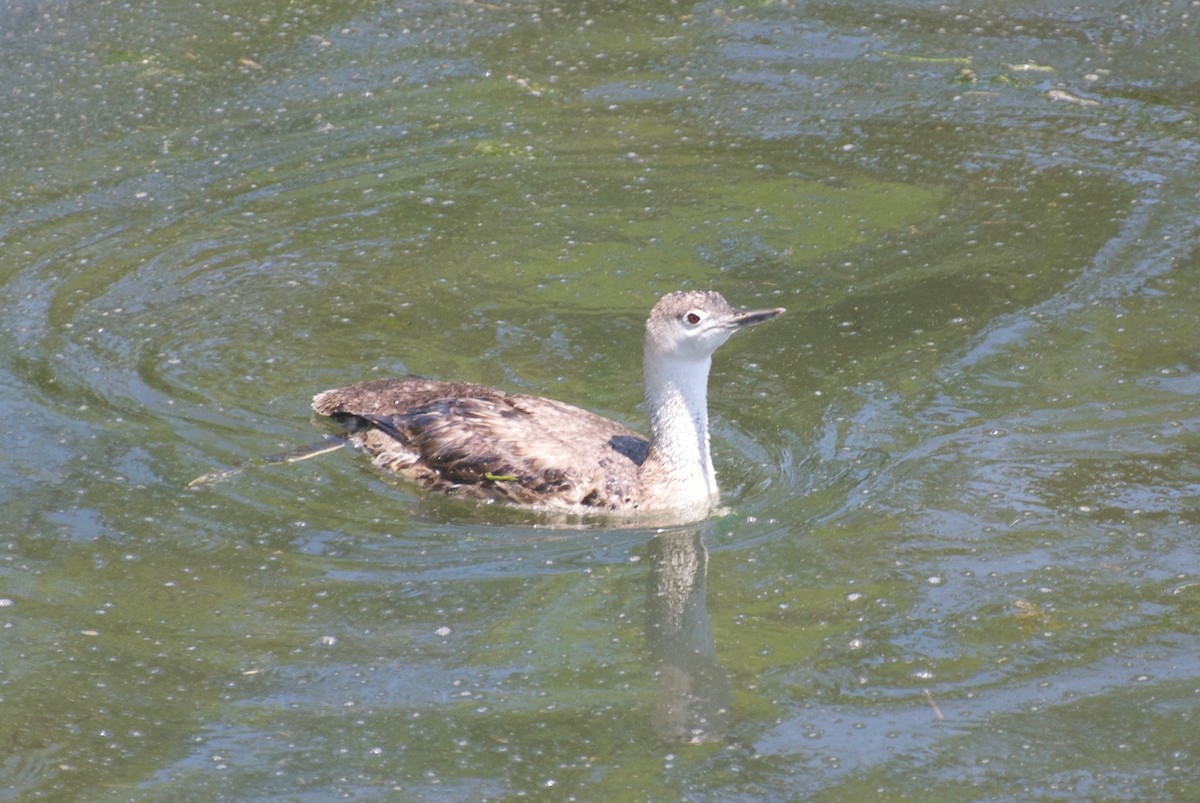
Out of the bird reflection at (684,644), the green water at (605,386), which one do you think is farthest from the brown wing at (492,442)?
the bird reflection at (684,644)

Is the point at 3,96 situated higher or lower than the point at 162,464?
higher

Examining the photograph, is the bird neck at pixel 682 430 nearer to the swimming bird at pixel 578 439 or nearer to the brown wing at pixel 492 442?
the swimming bird at pixel 578 439

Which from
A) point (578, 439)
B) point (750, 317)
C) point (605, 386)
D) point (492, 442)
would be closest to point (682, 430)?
point (578, 439)

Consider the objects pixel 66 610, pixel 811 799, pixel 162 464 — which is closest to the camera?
pixel 811 799

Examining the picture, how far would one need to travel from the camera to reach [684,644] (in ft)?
22.1

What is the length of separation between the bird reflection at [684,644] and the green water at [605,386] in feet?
0.07

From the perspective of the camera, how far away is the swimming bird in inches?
307

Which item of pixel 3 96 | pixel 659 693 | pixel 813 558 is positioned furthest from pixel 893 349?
pixel 3 96

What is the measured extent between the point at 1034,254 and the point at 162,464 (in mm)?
5482

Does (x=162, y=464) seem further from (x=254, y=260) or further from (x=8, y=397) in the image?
(x=254, y=260)

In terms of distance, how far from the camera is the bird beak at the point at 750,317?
7.39 meters

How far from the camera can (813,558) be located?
726 centimetres

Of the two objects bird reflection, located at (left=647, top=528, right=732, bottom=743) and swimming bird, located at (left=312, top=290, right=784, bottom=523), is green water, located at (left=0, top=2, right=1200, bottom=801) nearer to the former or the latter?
bird reflection, located at (left=647, top=528, right=732, bottom=743)

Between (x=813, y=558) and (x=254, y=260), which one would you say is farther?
(x=254, y=260)
